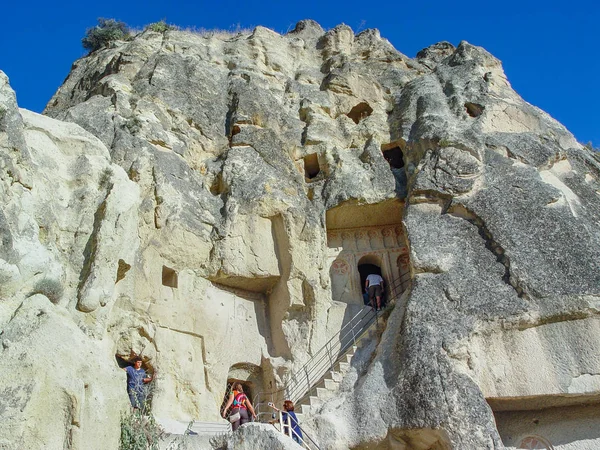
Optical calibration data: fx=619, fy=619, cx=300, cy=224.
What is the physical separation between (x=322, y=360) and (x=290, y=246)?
2257mm

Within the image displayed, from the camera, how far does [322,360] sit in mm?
11680

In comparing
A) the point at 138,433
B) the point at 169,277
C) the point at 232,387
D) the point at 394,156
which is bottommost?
the point at 138,433

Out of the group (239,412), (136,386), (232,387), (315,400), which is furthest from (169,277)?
(315,400)

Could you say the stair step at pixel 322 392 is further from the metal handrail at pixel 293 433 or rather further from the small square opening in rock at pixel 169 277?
the small square opening in rock at pixel 169 277

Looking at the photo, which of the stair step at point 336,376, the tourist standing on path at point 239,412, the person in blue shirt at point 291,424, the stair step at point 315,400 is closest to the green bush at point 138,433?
the tourist standing on path at point 239,412

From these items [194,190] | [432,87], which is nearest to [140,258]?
[194,190]

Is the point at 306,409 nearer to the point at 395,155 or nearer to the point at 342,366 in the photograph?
the point at 342,366

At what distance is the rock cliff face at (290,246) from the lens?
7.74 metres

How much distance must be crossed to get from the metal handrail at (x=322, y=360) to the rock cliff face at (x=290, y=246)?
224 millimetres

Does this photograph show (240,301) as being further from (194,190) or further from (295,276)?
(194,190)

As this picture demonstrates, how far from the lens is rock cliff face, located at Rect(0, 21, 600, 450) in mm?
7738

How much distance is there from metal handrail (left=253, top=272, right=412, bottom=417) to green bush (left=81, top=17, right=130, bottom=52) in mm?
12178

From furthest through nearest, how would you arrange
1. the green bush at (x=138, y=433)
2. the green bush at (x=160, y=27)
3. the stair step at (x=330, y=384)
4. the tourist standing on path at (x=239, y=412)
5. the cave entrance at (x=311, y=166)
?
the green bush at (x=160, y=27) → the cave entrance at (x=311, y=166) → the stair step at (x=330, y=384) → the tourist standing on path at (x=239, y=412) → the green bush at (x=138, y=433)

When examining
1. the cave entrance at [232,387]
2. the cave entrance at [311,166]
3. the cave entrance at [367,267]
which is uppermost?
the cave entrance at [311,166]
